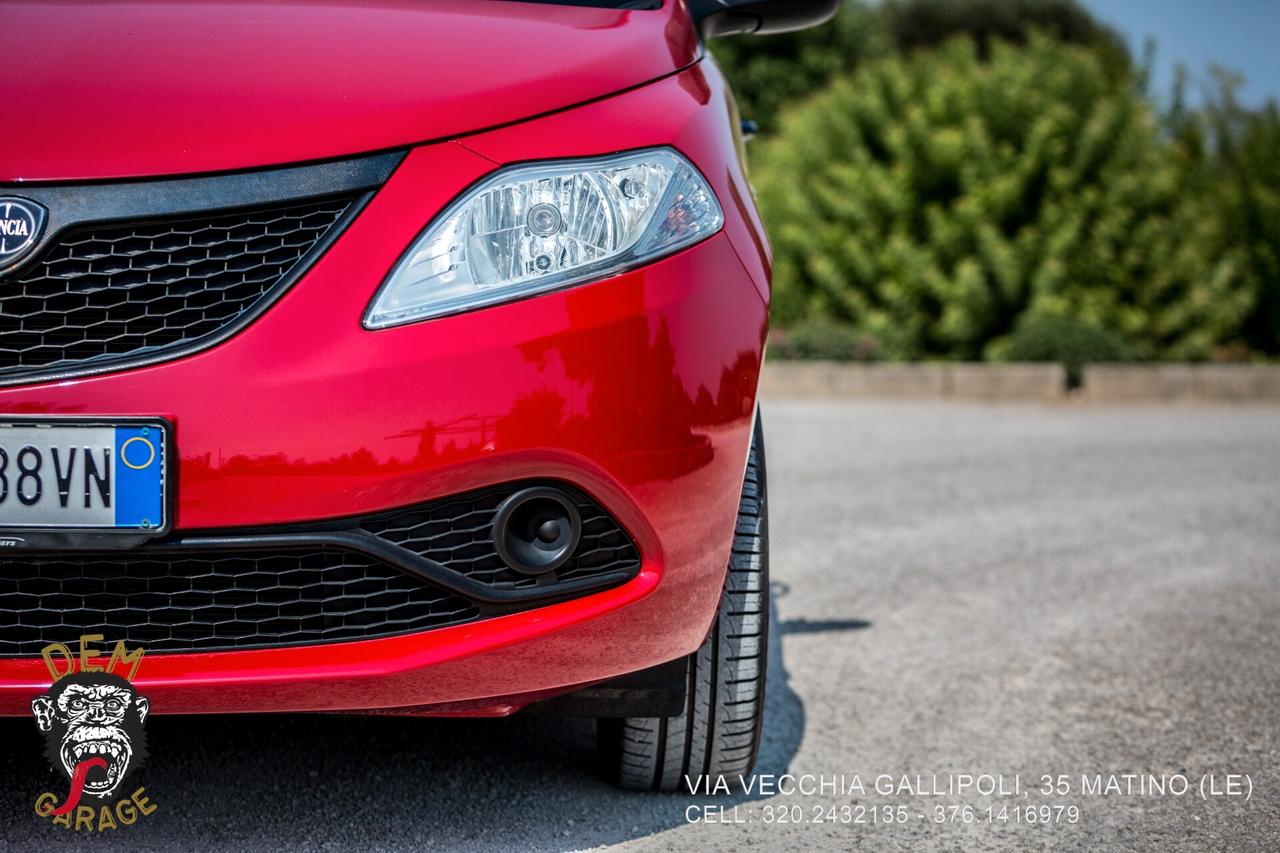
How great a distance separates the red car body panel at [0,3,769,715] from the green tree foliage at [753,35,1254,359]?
9.35m

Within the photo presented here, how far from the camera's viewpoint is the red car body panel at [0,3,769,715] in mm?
1679

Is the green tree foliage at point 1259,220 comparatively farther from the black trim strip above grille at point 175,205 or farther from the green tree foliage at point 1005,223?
the black trim strip above grille at point 175,205

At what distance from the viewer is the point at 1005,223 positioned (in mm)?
→ 11406

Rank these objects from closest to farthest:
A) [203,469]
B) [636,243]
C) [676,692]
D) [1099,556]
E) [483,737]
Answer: [203,469], [636,243], [676,692], [483,737], [1099,556]

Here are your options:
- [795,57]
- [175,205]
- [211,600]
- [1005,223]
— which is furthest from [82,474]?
[795,57]

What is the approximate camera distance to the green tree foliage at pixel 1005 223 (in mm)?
11133

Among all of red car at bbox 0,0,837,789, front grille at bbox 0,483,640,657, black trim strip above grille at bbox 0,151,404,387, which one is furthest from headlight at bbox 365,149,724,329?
front grille at bbox 0,483,640,657

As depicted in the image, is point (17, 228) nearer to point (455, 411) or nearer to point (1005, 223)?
point (455, 411)

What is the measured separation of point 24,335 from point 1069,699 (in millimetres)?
2145

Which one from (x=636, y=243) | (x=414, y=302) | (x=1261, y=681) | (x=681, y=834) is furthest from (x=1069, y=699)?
(x=414, y=302)

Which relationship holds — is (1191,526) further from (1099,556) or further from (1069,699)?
(1069,699)

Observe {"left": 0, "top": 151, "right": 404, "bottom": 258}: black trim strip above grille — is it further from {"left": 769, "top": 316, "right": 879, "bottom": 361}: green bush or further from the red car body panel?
{"left": 769, "top": 316, "right": 879, "bottom": 361}: green bush

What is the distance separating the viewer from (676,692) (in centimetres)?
204

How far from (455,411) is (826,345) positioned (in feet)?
30.8
